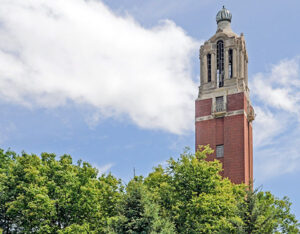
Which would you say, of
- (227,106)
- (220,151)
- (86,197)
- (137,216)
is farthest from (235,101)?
(137,216)

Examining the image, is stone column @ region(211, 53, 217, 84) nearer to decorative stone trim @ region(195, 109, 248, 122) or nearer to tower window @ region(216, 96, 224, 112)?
tower window @ region(216, 96, 224, 112)

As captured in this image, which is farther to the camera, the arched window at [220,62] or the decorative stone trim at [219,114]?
the arched window at [220,62]

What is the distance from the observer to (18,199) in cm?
3406

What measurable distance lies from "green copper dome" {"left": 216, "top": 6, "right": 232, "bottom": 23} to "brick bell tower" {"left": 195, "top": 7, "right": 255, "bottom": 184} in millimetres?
2189

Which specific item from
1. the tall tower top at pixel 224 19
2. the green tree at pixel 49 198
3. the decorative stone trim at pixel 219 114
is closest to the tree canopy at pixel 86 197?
the green tree at pixel 49 198

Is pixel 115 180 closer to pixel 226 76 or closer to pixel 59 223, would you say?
pixel 59 223

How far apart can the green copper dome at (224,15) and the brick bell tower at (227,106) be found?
219 centimetres

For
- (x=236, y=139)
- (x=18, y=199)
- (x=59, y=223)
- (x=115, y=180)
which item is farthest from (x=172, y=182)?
(x=236, y=139)

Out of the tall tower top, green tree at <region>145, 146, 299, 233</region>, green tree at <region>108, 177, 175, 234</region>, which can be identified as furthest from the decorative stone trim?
green tree at <region>108, 177, 175, 234</region>

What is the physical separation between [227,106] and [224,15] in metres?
14.6

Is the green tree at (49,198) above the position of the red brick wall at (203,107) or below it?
below

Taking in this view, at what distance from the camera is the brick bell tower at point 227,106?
5870cm

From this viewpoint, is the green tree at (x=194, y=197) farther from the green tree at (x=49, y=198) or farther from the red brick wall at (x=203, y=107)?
the red brick wall at (x=203, y=107)

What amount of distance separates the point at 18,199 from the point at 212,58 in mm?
37561
